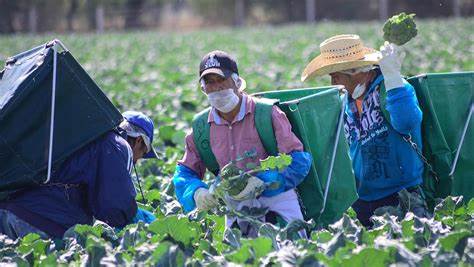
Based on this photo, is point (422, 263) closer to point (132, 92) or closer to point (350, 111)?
point (350, 111)

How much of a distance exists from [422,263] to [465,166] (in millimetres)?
2254

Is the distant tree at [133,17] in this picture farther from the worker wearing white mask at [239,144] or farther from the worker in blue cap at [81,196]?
the worker in blue cap at [81,196]

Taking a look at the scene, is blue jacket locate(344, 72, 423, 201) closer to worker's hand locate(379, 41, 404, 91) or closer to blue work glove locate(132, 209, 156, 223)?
worker's hand locate(379, 41, 404, 91)

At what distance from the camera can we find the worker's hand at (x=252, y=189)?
5.36 metres

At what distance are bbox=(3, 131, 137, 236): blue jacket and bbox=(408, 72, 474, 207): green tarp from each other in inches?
75.9

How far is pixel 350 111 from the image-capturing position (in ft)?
20.9

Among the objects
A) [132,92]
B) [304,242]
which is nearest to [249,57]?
[132,92]

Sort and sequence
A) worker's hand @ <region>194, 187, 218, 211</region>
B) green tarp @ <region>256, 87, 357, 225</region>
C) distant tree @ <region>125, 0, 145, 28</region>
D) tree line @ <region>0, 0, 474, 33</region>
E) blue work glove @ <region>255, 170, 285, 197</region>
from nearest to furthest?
blue work glove @ <region>255, 170, 285, 197</region> < worker's hand @ <region>194, 187, 218, 211</region> < green tarp @ <region>256, 87, 357, 225</region> < tree line @ <region>0, 0, 474, 33</region> < distant tree @ <region>125, 0, 145, 28</region>

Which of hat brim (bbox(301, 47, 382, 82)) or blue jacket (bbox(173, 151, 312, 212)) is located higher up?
hat brim (bbox(301, 47, 382, 82))

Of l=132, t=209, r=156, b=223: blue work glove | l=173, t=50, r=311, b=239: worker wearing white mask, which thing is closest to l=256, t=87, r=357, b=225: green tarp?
l=173, t=50, r=311, b=239: worker wearing white mask

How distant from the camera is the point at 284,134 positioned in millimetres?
5457

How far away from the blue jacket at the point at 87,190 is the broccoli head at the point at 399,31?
1764 mm

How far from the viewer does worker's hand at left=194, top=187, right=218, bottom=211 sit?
556cm

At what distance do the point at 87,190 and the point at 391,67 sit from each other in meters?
1.84
